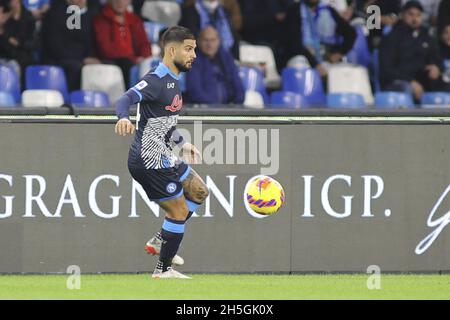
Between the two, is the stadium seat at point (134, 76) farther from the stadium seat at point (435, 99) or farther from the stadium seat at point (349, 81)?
the stadium seat at point (435, 99)

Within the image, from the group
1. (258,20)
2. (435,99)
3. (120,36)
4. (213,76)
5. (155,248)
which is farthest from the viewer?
(258,20)

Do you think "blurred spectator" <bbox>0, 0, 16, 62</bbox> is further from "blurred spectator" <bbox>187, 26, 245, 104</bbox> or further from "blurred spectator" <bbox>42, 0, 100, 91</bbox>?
"blurred spectator" <bbox>187, 26, 245, 104</bbox>

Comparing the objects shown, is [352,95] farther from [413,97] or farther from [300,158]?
[300,158]

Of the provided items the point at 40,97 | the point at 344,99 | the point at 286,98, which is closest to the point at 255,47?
the point at 286,98

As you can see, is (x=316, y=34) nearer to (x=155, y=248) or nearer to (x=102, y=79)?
(x=102, y=79)

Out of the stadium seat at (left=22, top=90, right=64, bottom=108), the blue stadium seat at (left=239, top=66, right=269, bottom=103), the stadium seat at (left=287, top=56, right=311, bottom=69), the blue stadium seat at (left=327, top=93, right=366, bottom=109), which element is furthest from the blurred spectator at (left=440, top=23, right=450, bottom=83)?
the stadium seat at (left=22, top=90, right=64, bottom=108)

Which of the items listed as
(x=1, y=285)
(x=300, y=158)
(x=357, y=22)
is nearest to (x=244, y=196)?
(x=300, y=158)

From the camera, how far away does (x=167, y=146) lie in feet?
32.0

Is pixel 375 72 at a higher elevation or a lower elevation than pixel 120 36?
lower

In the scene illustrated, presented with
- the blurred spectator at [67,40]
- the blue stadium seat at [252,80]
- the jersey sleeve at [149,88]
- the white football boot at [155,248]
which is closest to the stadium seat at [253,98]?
the blue stadium seat at [252,80]

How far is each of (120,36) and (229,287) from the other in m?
5.84

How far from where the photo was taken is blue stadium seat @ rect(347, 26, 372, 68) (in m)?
15.9

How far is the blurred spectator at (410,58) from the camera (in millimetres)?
14984

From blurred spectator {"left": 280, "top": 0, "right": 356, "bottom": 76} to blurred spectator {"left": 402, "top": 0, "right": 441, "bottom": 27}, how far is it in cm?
139
